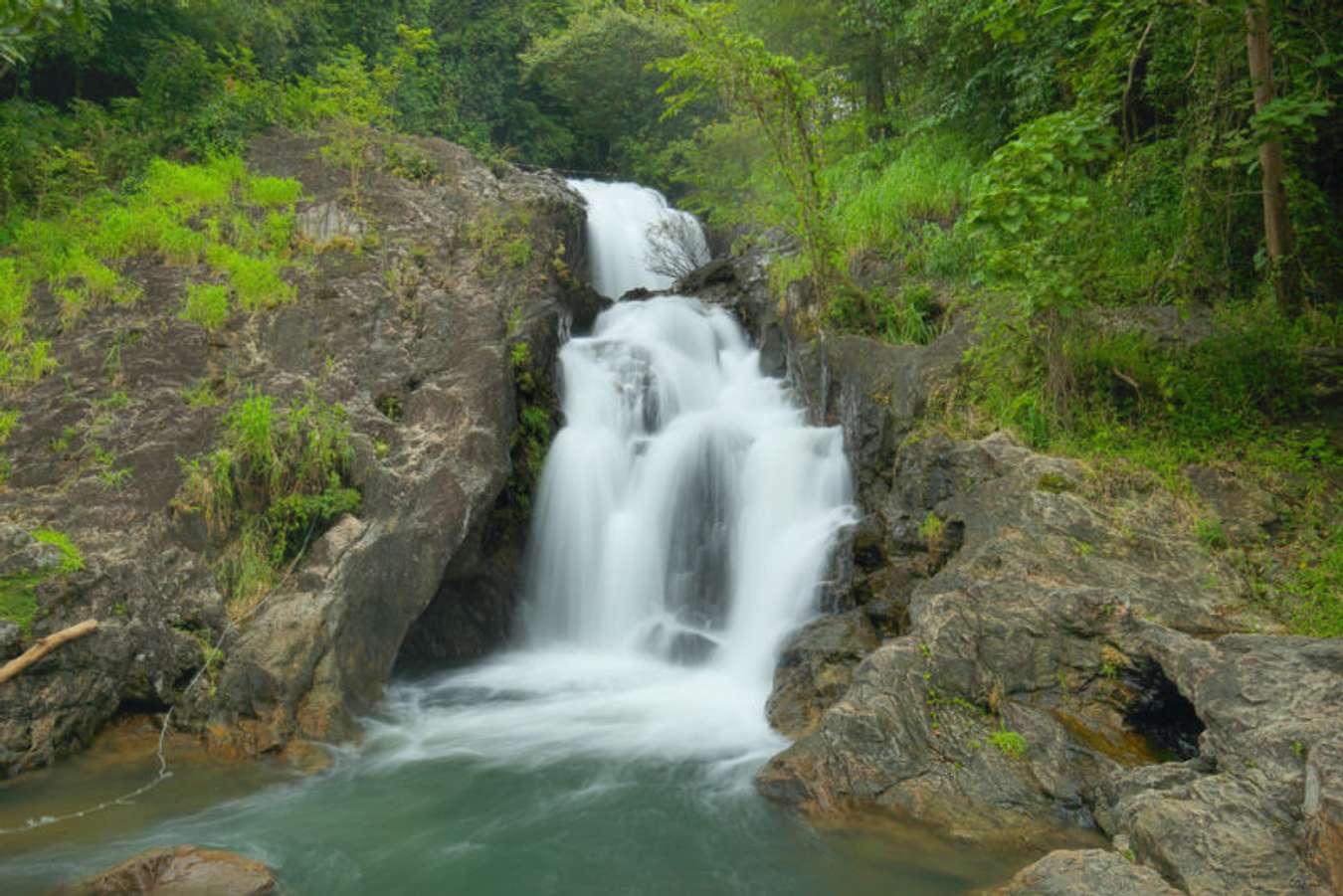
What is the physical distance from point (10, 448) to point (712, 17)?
7987mm

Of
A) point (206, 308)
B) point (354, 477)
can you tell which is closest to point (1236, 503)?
point (354, 477)

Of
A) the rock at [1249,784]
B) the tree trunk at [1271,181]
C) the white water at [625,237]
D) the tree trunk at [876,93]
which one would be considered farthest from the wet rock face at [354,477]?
the tree trunk at [1271,181]

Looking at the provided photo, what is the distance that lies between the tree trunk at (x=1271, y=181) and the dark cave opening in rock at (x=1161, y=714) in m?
3.19

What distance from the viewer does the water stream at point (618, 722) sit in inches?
192

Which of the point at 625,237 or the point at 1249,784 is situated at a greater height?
the point at 625,237

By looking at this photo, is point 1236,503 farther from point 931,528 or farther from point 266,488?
point 266,488

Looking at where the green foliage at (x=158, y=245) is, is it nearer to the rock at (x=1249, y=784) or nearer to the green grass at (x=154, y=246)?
the green grass at (x=154, y=246)

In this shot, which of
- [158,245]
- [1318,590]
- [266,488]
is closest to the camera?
[1318,590]

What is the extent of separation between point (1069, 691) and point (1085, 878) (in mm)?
1582

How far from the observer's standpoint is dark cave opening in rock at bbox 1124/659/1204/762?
4742mm

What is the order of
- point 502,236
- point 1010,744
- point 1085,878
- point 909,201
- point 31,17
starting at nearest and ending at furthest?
1. point 31,17
2. point 1085,878
3. point 1010,744
4. point 909,201
5. point 502,236

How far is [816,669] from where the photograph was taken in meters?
6.51

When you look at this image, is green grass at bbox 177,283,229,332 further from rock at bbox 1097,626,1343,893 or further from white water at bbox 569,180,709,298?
rock at bbox 1097,626,1343,893

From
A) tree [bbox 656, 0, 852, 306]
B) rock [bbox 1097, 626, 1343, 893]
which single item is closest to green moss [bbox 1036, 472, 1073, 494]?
rock [bbox 1097, 626, 1343, 893]
